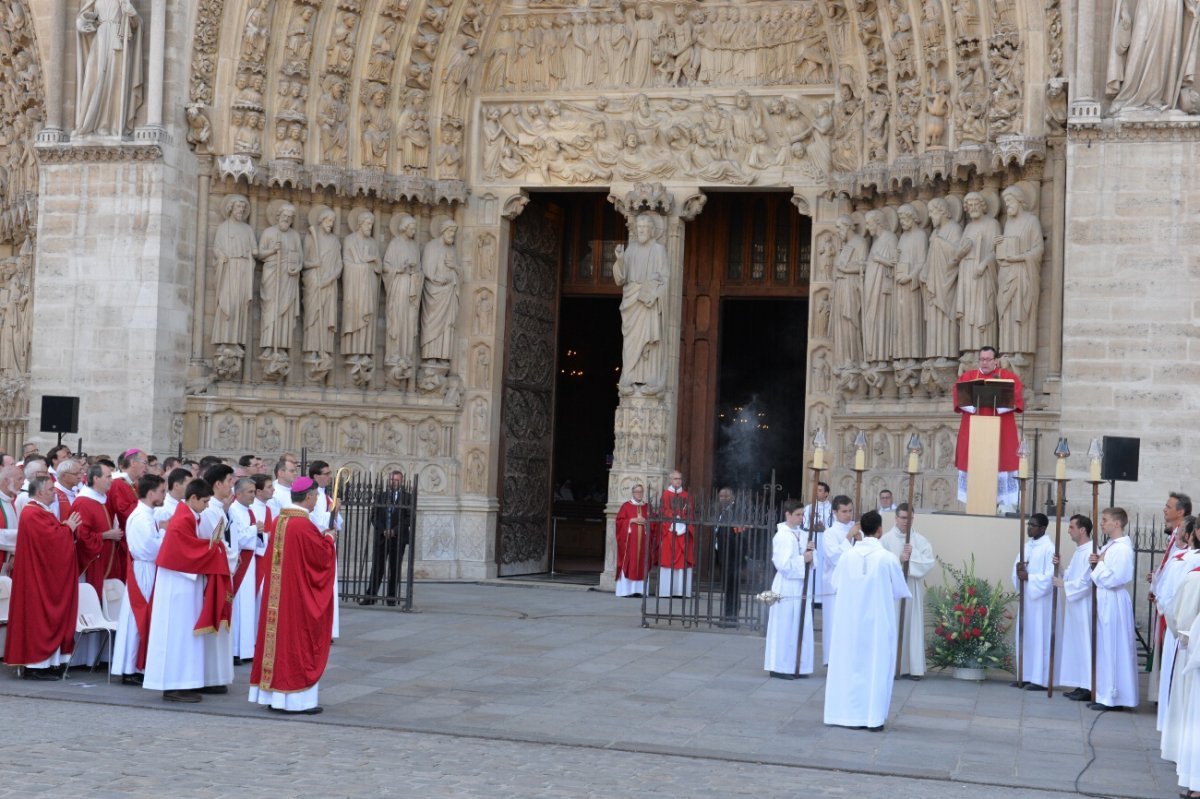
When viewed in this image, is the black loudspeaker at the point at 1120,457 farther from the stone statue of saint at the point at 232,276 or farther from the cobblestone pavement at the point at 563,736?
the stone statue of saint at the point at 232,276

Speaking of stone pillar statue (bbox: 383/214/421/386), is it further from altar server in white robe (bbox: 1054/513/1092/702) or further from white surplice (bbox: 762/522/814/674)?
altar server in white robe (bbox: 1054/513/1092/702)

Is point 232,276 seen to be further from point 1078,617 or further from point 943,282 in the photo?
point 1078,617

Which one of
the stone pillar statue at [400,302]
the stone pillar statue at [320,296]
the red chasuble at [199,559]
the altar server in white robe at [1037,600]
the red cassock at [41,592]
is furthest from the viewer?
the stone pillar statue at [400,302]

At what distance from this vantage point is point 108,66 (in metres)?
17.7

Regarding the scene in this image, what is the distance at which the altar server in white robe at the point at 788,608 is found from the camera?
12.2 metres

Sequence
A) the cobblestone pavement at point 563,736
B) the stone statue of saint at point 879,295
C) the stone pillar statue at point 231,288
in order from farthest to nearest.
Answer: the stone pillar statue at point 231,288
the stone statue of saint at point 879,295
the cobblestone pavement at point 563,736

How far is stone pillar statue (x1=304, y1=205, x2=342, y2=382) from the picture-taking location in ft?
61.7

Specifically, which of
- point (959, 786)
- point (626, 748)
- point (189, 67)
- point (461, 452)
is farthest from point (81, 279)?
point (959, 786)

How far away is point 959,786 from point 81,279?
42.7 feet

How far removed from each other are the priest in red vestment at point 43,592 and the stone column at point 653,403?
28.9 feet

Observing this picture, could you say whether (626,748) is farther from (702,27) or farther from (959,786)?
(702,27)

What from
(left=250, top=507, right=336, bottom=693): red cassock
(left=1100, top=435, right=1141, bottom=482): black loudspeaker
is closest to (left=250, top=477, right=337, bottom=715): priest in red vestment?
(left=250, top=507, right=336, bottom=693): red cassock

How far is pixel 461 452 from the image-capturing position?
19797mm

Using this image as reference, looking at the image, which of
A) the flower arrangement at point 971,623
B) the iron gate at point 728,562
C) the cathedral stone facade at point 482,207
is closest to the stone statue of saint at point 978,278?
the cathedral stone facade at point 482,207
